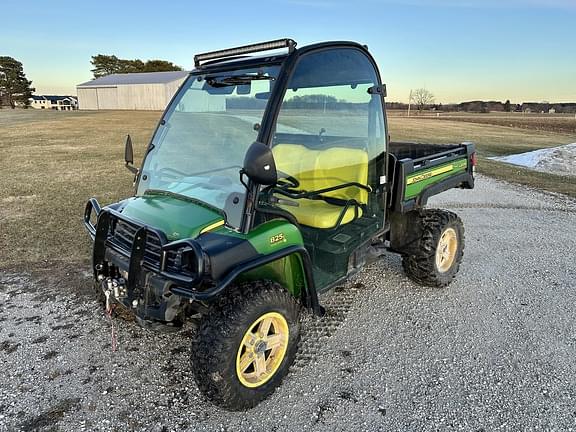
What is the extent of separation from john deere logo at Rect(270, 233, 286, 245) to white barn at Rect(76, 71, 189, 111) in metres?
50.1

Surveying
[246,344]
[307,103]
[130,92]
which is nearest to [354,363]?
[246,344]

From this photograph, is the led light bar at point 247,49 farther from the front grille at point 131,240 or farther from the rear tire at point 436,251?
the rear tire at point 436,251

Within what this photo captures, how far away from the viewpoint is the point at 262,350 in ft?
8.75

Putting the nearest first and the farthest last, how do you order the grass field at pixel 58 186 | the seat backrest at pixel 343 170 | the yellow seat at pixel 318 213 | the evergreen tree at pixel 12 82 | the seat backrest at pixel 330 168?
the yellow seat at pixel 318 213 → the seat backrest at pixel 330 168 → the seat backrest at pixel 343 170 → the grass field at pixel 58 186 → the evergreen tree at pixel 12 82

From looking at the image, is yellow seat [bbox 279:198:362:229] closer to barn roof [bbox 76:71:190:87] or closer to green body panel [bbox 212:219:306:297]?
green body panel [bbox 212:219:306:297]

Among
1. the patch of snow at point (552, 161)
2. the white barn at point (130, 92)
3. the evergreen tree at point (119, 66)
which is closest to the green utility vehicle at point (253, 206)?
the patch of snow at point (552, 161)

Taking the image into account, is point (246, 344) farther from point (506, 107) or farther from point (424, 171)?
point (506, 107)

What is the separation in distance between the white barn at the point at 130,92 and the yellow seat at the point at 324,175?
162 feet

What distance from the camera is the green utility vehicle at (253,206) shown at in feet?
7.96

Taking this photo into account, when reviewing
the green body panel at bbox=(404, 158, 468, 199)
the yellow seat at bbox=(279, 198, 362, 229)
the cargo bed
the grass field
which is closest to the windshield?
the yellow seat at bbox=(279, 198, 362, 229)

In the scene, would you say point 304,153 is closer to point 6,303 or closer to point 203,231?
point 203,231

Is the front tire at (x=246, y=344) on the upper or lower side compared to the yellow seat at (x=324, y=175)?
lower

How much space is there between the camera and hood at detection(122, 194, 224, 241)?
2547 millimetres

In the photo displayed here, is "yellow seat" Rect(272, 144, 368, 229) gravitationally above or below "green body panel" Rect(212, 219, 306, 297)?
above
